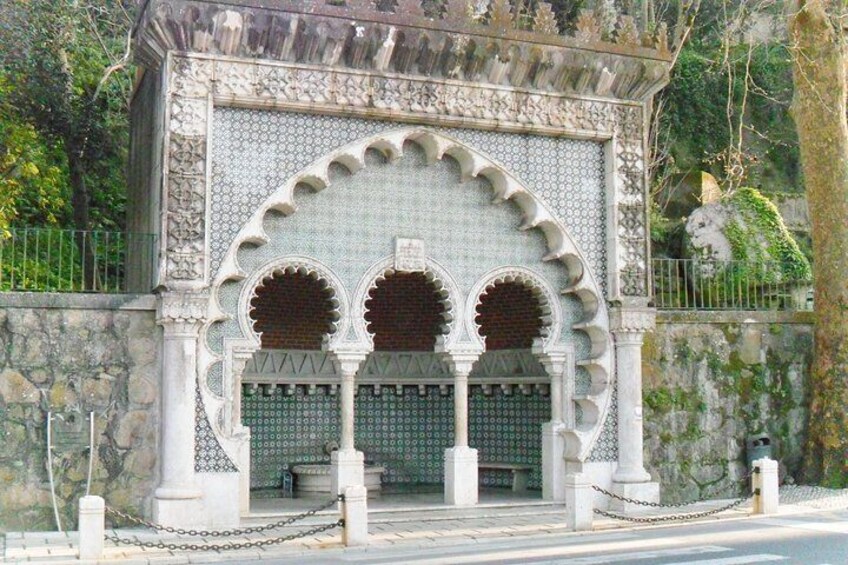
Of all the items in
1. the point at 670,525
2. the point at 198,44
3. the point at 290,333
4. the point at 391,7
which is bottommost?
the point at 670,525

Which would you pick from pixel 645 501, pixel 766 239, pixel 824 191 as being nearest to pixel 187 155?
pixel 645 501

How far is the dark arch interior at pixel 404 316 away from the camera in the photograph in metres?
15.3

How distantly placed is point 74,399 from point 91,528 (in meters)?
2.13

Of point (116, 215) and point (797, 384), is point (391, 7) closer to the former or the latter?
point (797, 384)

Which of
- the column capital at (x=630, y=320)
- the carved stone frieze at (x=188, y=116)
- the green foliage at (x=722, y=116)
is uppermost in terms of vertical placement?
the green foliage at (x=722, y=116)

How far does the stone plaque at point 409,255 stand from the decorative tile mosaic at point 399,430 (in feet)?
11.0

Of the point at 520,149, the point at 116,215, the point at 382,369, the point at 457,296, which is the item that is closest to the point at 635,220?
the point at 520,149

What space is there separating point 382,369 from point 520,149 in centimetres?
437

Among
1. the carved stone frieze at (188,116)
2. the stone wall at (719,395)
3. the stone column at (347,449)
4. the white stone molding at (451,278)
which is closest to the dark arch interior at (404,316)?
the white stone molding at (451,278)

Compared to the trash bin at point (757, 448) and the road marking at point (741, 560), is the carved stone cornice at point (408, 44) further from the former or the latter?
the road marking at point (741, 560)

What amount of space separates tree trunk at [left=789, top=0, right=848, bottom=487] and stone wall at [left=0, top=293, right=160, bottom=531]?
30.6ft

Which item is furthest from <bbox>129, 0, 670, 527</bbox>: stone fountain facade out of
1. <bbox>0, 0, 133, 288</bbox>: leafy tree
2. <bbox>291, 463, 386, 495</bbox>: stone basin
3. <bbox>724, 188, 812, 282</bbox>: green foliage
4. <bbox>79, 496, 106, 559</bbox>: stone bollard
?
<bbox>724, 188, 812, 282</bbox>: green foliage

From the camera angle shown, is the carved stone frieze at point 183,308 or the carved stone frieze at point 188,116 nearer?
the carved stone frieze at point 183,308

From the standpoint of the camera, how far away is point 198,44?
37.2 feet
